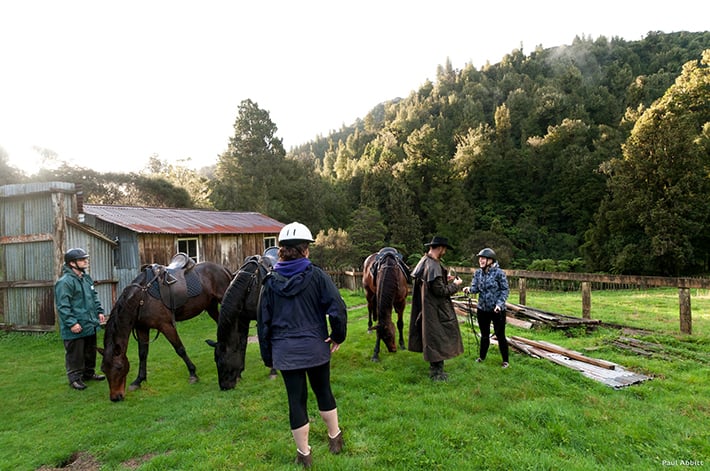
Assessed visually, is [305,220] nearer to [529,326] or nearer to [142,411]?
[529,326]

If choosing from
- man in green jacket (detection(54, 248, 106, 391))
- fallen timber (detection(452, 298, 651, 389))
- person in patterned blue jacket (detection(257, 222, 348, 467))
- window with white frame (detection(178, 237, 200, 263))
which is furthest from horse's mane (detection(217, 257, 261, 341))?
window with white frame (detection(178, 237, 200, 263))

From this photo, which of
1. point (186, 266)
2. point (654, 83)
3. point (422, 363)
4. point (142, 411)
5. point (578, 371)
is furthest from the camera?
point (654, 83)

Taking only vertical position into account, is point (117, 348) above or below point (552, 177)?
below

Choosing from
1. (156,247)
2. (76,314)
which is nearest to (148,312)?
(76,314)

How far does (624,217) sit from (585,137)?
1845 cm

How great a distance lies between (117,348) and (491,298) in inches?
206

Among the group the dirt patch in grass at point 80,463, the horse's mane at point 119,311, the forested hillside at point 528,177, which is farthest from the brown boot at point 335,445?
the forested hillside at point 528,177

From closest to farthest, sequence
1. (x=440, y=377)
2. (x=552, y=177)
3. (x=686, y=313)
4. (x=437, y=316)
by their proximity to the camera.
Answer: (x=437, y=316), (x=440, y=377), (x=686, y=313), (x=552, y=177)

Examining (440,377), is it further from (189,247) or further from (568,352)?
(189,247)

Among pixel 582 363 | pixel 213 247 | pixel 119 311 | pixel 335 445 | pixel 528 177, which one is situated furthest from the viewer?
pixel 528 177

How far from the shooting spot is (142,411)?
4.74 meters

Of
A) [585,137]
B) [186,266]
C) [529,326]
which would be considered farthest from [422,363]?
[585,137]

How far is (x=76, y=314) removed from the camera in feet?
18.7

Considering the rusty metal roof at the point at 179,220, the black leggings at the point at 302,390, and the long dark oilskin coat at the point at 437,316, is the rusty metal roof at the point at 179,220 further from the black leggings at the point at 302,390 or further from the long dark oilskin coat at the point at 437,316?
the black leggings at the point at 302,390
